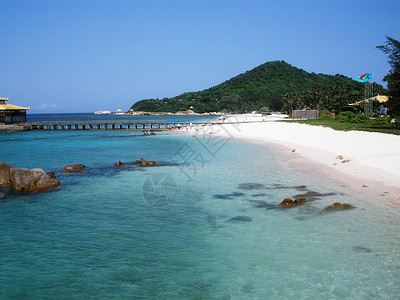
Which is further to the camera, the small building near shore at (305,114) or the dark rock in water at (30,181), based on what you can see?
the small building near shore at (305,114)

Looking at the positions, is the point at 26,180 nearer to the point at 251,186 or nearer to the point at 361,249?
the point at 251,186

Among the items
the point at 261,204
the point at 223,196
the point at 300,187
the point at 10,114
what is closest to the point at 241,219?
the point at 261,204

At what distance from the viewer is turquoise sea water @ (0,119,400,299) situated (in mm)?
6512

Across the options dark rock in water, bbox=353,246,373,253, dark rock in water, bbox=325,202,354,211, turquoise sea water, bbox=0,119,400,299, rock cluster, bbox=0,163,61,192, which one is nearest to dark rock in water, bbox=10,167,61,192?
rock cluster, bbox=0,163,61,192

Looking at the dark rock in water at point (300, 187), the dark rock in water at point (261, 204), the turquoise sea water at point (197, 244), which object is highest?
the dark rock in water at point (300, 187)

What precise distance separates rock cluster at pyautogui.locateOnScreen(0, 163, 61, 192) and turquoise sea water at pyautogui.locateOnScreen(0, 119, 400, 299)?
20.4 inches

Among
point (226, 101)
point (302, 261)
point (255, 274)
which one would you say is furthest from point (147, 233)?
point (226, 101)

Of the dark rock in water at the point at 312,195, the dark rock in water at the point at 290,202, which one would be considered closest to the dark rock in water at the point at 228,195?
the dark rock in water at the point at 290,202

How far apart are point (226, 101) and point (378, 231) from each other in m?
165

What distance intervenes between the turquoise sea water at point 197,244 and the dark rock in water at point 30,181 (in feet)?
1.63

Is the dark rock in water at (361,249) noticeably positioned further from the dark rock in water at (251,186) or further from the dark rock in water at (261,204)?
the dark rock in water at (251,186)

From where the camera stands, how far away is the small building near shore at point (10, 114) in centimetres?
6090

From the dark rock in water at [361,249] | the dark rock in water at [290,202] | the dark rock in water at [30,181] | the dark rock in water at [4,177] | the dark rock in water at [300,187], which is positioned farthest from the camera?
the dark rock in water at [4,177]

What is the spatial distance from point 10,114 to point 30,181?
5803 centimetres
